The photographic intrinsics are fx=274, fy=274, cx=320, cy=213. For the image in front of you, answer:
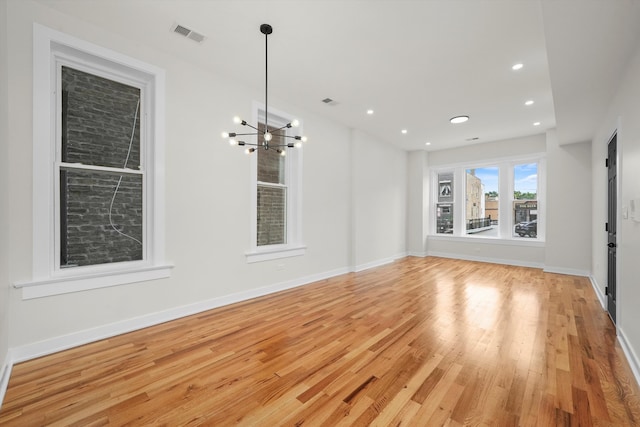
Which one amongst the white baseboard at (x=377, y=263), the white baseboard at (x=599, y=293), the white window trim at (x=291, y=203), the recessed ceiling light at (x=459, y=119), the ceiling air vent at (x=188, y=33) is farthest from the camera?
the white baseboard at (x=377, y=263)

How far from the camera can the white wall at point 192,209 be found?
2.38 metres

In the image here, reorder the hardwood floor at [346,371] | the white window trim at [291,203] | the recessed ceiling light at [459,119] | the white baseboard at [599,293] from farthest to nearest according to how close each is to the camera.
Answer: the recessed ceiling light at [459,119]
the white window trim at [291,203]
the white baseboard at [599,293]
the hardwood floor at [346,371]

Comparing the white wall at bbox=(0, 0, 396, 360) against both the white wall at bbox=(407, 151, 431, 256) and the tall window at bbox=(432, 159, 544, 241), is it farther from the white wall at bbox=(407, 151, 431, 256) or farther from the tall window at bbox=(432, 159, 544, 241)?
the tall window at bbox=(432, 159, 544, 241)

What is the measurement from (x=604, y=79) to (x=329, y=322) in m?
3.91

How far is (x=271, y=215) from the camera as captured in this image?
4520 mm

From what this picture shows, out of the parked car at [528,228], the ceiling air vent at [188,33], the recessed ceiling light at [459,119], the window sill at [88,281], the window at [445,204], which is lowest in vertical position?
the window sill at [88,281]

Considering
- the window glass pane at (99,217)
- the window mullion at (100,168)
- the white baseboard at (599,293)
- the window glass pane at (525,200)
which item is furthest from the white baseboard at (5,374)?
the window glass pane at (525,200)

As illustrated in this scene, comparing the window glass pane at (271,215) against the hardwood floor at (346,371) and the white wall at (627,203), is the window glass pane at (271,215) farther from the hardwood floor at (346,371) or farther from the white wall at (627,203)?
the white wall at (627,203)

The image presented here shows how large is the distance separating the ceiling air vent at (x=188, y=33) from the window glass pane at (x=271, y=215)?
2.02 meters

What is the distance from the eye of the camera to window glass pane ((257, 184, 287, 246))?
4.35 metres

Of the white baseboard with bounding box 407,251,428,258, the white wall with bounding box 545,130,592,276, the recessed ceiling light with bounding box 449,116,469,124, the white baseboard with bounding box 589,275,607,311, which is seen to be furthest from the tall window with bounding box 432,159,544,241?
the recessed ceiling light with bounding box 449,116,469,124

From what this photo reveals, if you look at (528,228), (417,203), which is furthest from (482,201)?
(417,203)

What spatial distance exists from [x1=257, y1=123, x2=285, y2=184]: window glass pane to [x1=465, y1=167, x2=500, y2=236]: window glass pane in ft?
18.1

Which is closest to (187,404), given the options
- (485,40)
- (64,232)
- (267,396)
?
(267,396)
